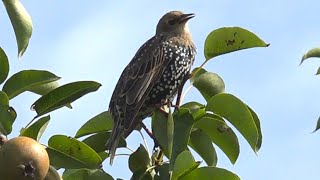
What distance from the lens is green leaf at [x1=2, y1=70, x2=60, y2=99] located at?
134 inches

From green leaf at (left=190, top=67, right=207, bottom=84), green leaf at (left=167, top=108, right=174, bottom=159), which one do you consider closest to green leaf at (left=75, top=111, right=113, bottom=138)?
green leaf at (left=190, top=67, right=207, bottom=84)

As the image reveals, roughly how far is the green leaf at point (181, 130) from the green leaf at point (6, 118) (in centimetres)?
62

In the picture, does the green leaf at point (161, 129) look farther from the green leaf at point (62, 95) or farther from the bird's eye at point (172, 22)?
the bird's eye at point (172, 22)

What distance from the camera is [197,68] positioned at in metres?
4.10

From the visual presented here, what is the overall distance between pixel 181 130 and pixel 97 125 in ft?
2.37

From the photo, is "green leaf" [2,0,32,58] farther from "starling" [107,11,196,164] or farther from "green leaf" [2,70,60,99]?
"starling" [107,11,196,164]

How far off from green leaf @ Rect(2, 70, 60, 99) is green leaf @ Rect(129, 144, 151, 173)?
19.8 inches

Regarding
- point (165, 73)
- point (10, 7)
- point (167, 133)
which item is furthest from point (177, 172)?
point (165, 73)

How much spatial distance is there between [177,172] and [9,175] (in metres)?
0.70

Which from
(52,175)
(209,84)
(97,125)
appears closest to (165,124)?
(209,84)

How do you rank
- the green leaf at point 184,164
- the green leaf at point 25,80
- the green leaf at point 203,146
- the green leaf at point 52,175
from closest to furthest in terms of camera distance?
the green leaf at point 52,175, the green leaf at point 184,164, the green leaf at point 25,80, the green leaf at point 203,146

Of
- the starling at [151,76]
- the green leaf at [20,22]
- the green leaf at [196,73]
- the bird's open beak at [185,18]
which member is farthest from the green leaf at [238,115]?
the bird's open beak at [185,18]

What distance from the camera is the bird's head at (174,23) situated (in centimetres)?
636

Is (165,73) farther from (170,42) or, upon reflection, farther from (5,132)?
(5,132)
